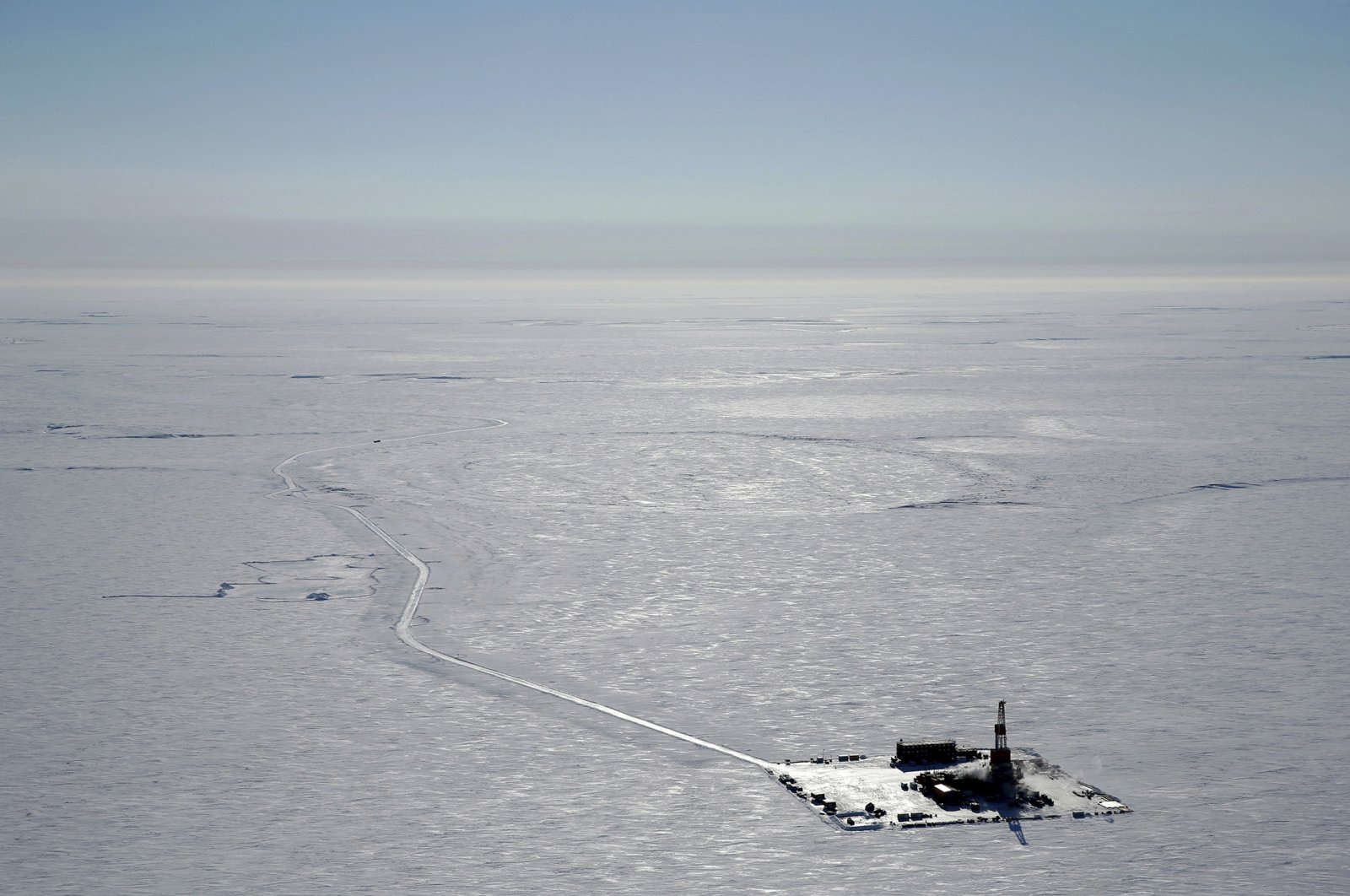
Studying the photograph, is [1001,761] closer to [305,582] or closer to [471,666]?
[471,666]

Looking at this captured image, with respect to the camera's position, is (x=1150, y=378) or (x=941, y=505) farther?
(x=1150, y=378)

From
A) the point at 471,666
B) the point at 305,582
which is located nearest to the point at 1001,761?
the point at 471,666

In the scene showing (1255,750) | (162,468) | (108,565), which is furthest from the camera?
(162,468)

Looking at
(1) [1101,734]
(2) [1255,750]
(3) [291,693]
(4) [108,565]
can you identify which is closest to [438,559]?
(4) [108,565]

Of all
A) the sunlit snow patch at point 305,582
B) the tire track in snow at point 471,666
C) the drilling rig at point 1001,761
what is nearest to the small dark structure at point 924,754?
the drilling rig at point 1001,761

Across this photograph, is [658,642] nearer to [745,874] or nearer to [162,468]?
[745,874]

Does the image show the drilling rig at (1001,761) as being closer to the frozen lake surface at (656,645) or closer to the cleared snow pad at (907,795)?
the cleared snow pad at (907,795)
